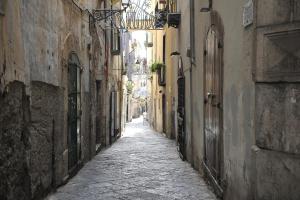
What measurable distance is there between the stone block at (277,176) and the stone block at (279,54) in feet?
2.27

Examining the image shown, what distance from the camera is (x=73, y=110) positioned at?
347 inches

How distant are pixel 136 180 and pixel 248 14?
14.6ft

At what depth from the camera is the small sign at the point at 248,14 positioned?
4.41m

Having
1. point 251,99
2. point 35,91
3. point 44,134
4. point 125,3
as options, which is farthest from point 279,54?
point 125,3

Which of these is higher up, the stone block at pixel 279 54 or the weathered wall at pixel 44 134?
the stone block at pixel 279 54

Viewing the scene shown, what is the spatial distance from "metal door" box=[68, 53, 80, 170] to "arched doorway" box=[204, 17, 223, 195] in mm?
2489

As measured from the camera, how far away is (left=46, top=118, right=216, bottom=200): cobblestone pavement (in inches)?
271

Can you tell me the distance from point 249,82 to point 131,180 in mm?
4088

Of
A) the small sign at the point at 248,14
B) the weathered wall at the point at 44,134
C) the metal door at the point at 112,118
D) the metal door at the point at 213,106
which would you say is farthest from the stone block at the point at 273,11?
the metal door at the point at 112,118

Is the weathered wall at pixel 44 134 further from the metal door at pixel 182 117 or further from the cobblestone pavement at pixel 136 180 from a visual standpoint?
the metal door at pixel 182 117

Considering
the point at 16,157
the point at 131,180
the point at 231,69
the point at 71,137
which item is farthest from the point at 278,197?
the point at 71,137

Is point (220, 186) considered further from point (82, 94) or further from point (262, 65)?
point (82, 94)

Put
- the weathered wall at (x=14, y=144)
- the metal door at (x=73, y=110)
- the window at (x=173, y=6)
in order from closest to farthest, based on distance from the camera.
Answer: the weathered wall at (x=14, y=144), the metal door at (x=73, y=110), the window at (x=173, y=6)

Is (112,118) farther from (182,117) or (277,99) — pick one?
(277,99)
